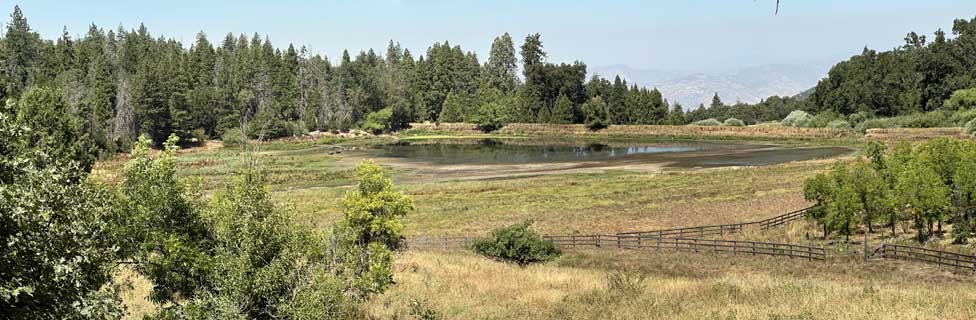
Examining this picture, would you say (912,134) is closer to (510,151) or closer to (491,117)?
(510,151)

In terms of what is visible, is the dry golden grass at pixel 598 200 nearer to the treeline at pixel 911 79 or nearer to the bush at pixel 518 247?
the bush at pixel 518 247

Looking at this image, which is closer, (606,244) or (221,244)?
(221,244)

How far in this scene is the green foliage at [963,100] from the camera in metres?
117

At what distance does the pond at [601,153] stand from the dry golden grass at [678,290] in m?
60.4

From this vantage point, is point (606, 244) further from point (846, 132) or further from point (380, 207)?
point (846, 132)

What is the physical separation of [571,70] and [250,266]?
170 m

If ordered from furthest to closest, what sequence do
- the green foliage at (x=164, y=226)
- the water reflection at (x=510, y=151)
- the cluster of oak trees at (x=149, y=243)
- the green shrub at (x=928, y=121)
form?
the green shrub at (x=928, y=121)
the water reflection at (x=510, y=151)
the green foliage at (x=164, y=226)
the cluster of oak trees at (x=149, y=243)

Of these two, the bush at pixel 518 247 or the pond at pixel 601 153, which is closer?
the bush at pixel 518 247

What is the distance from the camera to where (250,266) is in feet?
46.0

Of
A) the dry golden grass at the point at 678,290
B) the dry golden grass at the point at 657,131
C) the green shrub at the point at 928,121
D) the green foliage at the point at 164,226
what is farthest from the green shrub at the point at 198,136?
the green shrub at the point at 928,121

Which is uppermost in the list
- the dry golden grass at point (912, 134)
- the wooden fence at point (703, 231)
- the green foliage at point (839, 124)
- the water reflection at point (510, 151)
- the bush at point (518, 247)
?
the green foliage at point (839, 124)

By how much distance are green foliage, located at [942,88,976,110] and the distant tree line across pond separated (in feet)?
2.46

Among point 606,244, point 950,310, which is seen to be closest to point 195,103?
point 606,244

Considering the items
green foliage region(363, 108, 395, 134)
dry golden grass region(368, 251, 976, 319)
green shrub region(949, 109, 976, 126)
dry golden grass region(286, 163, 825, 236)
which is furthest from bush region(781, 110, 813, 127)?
dry golden grass region(368, 251, 976, 319)
